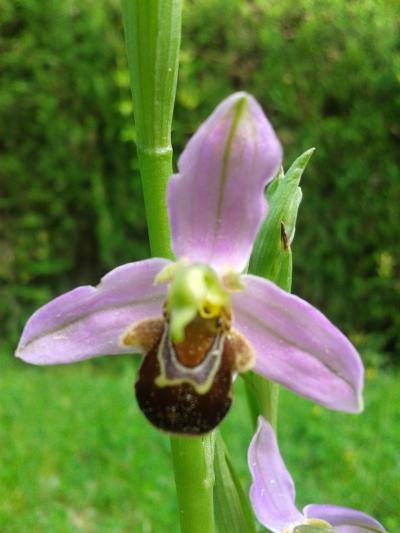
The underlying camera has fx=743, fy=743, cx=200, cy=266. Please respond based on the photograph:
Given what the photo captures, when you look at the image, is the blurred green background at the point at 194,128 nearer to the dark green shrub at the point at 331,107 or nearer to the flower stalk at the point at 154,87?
the dark green shrub at the point at 331,107

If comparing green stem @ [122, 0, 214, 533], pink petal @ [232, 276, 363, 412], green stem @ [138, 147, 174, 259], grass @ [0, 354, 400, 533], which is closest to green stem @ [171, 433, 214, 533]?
green stem @ [122, 0, 214, 533]

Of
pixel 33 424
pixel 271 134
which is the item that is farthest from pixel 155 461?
pixel 271 134

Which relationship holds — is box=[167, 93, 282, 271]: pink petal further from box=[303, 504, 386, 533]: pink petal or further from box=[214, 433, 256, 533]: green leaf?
A: box=[303, 504, 386, 533]: pink petal

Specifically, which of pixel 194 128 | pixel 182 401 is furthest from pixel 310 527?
pixel 194 128

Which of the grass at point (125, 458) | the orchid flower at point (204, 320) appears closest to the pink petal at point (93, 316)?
the orchid flower at point (204, 320)

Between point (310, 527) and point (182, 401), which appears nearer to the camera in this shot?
point (182, 401)

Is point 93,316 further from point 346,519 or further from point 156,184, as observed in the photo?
point 346,519
